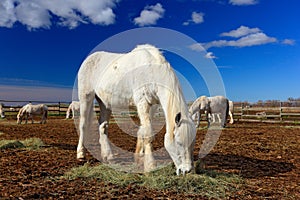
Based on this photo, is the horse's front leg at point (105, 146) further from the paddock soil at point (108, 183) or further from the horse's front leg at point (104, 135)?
the paddock soil at point (108, 183)

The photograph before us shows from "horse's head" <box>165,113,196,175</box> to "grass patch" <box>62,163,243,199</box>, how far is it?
0.18 metres

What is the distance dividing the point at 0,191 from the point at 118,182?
1.54m

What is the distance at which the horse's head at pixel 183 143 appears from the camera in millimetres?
3795

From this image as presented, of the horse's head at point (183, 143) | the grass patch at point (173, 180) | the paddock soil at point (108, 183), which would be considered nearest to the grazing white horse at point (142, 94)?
the horse's head at point (183, 143)

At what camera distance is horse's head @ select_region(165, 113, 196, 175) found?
3.79 m

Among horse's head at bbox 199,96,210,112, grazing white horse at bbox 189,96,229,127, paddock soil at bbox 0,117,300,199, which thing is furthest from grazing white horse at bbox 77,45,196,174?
horse's head at bbox 199,96,210,112

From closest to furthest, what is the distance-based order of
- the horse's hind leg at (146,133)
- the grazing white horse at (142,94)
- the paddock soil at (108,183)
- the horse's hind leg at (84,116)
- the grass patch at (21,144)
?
the paddock soil at (108,183) → the grazing white horse at (142,94) → the horse's hind leg at (146,133) → the horse's hind leg at (84,116) → the grass patch at (21,144)

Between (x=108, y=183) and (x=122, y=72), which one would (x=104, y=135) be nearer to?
(x=122, y=72)

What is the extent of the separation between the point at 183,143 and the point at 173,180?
592 mm

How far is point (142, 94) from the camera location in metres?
4.59

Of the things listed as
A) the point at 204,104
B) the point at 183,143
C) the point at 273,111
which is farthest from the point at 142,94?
the point at 273,111

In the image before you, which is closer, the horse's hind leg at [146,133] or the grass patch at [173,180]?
the grass patch at [173,180]

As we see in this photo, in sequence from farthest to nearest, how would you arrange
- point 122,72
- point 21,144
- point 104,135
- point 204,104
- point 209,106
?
1. point 209,106
2. point 204,104
3. point 21,144
4. point 104,135
5. point 122,72

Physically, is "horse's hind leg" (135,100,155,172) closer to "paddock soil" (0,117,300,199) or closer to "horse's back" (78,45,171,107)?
A: "horse's back" (78,45,171,107)
